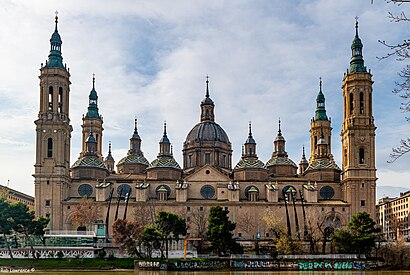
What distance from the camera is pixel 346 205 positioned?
3477 inches

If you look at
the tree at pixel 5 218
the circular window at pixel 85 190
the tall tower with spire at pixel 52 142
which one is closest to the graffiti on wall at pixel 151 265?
the tree at pixel 5 218

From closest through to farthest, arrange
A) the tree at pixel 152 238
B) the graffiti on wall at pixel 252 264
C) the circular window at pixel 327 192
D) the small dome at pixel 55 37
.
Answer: the tree at pixel 152 238, the graffiti on wall at pixel 252 264, the small dome at pixel 55 37, the circular window at pixel 327 192

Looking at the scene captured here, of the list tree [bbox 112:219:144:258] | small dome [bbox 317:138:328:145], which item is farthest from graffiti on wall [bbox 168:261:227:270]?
small dome [bbox 317:138:328:145]

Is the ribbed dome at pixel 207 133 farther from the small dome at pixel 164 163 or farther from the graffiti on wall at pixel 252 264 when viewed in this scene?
the graffiti on wall at pixel 252 264

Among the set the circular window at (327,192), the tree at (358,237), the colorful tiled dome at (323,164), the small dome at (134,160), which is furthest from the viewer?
the small dome at (134,160)

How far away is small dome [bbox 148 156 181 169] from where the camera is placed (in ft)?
309

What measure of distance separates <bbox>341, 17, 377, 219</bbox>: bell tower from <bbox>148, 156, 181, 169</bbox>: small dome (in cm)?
2517

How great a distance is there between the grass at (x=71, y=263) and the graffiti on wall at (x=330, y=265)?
715 inches

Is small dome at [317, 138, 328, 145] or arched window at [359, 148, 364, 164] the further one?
small dome at [317, 138, 328, 145]

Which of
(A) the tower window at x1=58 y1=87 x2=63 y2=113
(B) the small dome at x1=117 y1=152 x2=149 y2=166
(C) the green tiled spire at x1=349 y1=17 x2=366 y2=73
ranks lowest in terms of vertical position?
(B) the small dome at x1=117 y1=152 x2=149 y2=166

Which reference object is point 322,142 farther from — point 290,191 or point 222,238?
point 222,238

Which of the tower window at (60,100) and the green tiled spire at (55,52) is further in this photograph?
the green tiled spire at (55,52)

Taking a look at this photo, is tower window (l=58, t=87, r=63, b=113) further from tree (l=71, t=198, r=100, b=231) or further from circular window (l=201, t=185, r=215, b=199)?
circular window (l=201, t=185, r=215, b=199)

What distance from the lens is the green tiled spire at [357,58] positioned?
92.3 meters
